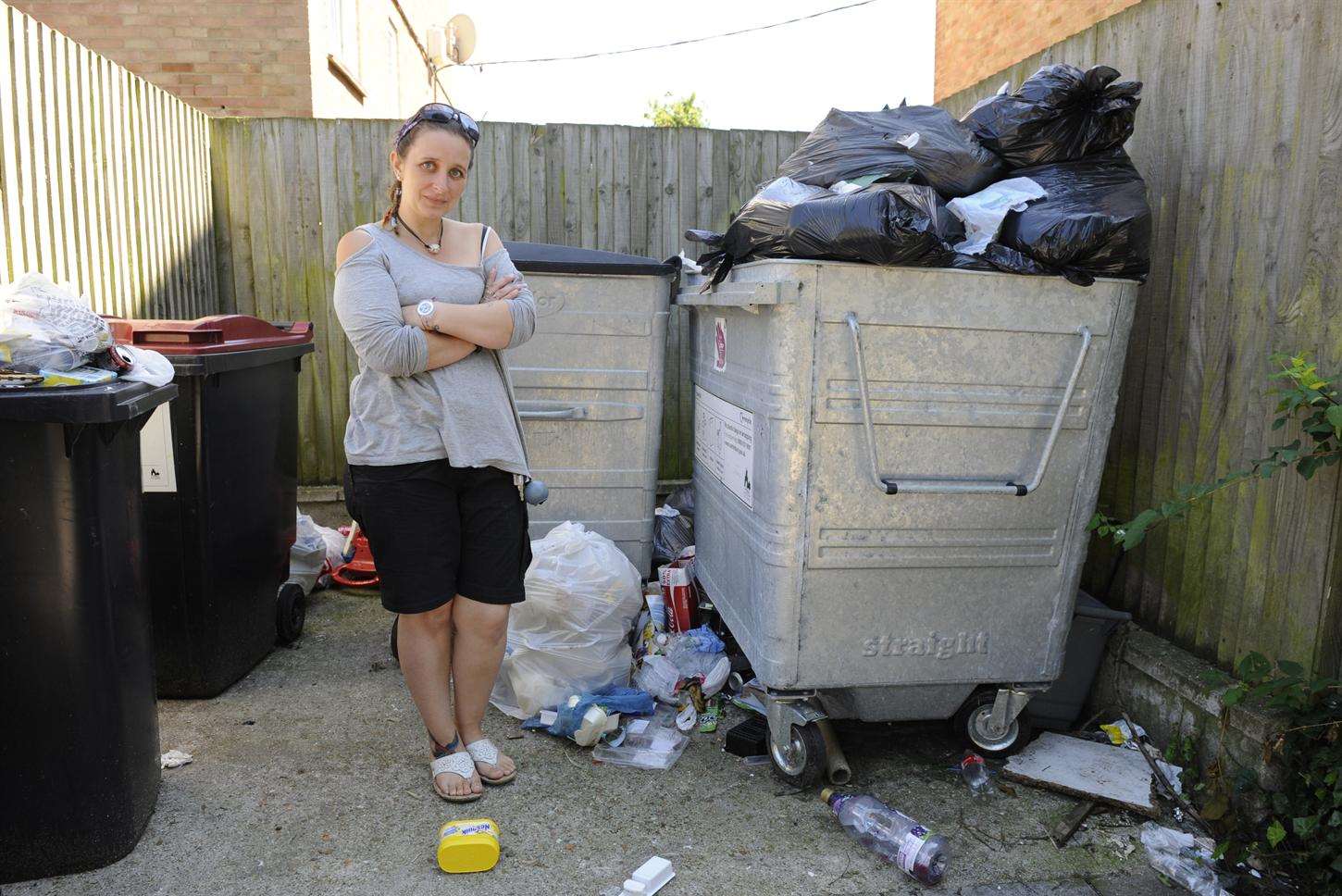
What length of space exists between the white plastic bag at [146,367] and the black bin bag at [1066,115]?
8.19 ft

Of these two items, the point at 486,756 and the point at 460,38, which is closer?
the point at 486,756

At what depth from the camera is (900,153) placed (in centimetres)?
284

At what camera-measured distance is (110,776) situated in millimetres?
2203

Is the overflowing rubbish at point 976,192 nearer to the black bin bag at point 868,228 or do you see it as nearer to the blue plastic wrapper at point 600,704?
the black bin bag at point 868,228

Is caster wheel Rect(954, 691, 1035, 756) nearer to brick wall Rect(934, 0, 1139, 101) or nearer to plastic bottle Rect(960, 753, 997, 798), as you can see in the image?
plastic bottle Rect(960, 753, 997, 798)

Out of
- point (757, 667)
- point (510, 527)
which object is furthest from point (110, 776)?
point (757, 667)

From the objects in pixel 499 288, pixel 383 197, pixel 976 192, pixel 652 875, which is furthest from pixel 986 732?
pixel 383 197

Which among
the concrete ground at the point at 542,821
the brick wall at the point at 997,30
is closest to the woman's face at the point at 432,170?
the concrete ground at the point at 542,821

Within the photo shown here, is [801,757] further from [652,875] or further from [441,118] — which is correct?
[441,118]

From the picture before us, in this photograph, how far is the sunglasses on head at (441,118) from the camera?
94.3 inches

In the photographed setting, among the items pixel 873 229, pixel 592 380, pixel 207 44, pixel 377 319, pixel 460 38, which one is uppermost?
pixel 460 38

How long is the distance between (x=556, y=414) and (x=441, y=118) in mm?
1533

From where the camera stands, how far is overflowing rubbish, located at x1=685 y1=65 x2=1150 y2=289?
7.92ft

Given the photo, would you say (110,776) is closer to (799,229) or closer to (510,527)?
(510,527)
